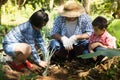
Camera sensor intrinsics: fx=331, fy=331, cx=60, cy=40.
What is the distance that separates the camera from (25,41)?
4586 mm

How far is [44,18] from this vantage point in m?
4.34

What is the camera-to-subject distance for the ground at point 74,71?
3980 millimetres

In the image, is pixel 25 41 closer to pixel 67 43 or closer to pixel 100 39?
pixel 67 43

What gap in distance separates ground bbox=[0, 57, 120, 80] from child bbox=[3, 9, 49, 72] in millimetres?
163

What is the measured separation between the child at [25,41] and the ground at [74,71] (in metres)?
0.16

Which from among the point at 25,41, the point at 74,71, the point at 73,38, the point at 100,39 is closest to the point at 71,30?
the point at 73,38

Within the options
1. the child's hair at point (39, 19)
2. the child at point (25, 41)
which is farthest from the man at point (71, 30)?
the child's hair at point (39, 19)

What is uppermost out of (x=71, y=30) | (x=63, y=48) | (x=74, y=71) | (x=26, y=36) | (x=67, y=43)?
(x=26, y=36)

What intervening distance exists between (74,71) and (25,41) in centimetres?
84

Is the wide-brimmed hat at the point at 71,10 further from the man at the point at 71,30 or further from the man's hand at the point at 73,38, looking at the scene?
the man's hand at the point at 73,38

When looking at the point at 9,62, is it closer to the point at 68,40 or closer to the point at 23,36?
the point at 23,36

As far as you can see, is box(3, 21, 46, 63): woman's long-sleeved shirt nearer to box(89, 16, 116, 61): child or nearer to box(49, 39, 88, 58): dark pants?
box(49, 39, 88, 58): dark pants

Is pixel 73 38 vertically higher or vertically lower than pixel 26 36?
lower

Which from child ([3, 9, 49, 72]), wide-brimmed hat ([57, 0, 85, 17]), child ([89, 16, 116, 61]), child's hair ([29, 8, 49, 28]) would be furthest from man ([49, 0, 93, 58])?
child's hair ([29, 8, 49, 28])
